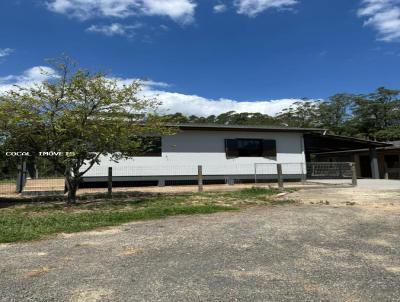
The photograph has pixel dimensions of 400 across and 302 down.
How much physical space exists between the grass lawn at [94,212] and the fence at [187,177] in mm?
5522

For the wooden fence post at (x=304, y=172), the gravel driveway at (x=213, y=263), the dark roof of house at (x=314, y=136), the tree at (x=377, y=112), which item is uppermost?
the tree at (x=377, y=112)

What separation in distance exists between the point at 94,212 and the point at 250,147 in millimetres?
13921

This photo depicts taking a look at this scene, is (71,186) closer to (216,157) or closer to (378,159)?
(216,157)

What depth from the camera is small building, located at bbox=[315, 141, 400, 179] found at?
2720 cm

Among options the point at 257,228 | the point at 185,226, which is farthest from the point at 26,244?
the point at 257,228

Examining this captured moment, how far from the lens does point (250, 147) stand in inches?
900

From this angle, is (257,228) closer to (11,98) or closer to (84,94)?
(84,94)

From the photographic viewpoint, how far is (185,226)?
7.99 metres

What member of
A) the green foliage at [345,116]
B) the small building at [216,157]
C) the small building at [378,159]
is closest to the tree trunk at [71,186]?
the small building at [216,157]

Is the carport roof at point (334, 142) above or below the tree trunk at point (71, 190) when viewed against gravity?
above

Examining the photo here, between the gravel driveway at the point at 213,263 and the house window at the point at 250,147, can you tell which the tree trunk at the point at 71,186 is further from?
the house window at the point at 250,147

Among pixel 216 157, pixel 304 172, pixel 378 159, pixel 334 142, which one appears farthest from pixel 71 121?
pixel 378 159

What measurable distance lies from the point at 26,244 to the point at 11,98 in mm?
6263

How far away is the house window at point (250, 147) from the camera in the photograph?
73.0ft
